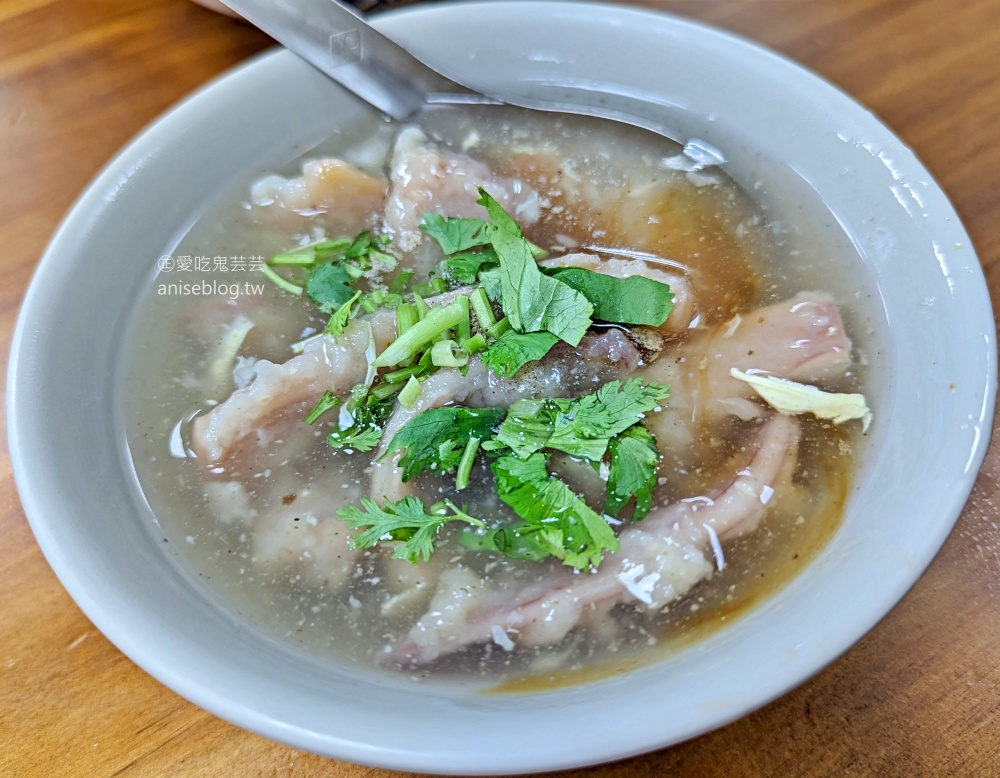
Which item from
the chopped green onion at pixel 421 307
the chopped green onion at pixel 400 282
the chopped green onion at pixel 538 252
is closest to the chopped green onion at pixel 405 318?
the chopped green onion at pixel 421 307

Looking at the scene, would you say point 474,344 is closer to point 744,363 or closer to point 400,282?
point 400,282

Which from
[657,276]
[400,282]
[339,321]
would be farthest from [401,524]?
[657,276]

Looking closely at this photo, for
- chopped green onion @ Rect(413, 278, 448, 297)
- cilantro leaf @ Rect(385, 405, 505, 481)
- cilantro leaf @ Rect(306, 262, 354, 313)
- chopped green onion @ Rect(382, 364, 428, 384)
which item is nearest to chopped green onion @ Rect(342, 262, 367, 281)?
cilantro leaf @ Rect(306, 262, 354, 313)

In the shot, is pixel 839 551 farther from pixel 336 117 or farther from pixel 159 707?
pixel 336 117

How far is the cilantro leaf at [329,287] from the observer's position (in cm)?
121

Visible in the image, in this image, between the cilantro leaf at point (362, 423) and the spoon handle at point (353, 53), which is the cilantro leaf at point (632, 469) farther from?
the spoon handle at point (353, 53)

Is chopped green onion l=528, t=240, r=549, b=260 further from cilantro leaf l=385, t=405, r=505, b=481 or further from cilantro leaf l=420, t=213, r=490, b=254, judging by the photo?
cilantro leaf l=385, t=405, r=505, b=481

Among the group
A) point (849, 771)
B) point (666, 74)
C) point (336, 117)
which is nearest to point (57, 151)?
point (336, 117)

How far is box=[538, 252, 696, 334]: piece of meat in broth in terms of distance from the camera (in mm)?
1147

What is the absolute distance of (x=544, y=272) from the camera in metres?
1.12

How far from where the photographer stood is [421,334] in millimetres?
1089

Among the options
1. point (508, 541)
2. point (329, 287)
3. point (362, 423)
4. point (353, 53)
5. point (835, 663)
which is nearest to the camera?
point (835, 663)

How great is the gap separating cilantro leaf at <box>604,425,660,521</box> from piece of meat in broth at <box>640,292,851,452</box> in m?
0.07

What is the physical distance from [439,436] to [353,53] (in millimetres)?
769
